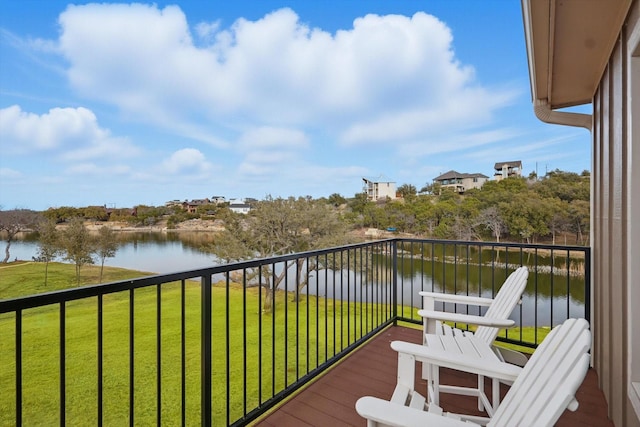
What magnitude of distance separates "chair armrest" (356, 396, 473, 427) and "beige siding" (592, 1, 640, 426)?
3.83ft

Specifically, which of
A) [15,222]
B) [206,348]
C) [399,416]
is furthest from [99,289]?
[15,222]

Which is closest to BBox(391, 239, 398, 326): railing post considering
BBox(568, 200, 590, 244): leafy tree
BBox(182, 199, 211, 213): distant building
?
BBox(568, 200, 590, 244): leafy tree

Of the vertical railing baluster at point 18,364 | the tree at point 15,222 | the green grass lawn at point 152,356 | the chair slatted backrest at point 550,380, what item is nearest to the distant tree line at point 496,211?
the green grass lawn at point 152,356

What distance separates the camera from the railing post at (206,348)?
68.9 inches

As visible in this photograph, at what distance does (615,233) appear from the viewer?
6.51ft

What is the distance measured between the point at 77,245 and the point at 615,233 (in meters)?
25.8

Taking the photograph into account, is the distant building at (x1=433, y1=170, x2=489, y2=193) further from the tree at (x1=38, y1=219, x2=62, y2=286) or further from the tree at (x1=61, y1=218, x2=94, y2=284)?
the tree at (x1=38, y1=219, x2=62, y2=286)

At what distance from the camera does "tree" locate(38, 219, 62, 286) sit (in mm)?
21125

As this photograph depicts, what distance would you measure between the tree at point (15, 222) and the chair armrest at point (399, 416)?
2734 cm

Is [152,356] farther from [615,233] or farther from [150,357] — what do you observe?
[615,233]

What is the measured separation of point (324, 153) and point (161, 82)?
14.0 metres

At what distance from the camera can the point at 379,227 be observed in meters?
22.8

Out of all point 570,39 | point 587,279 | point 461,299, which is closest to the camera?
point 570,39

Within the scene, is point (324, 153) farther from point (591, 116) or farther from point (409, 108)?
point (591, 116)
